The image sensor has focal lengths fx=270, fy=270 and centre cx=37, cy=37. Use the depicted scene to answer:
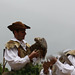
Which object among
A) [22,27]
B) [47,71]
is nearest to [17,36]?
[22,27]

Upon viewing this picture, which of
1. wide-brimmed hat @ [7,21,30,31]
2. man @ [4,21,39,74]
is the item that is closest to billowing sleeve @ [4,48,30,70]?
man @ [4,21,39,74]

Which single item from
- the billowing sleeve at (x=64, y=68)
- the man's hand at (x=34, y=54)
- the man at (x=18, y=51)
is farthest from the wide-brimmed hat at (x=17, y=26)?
the billowing sleeve at (x=64, y=68)

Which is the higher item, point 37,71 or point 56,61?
point 56,61

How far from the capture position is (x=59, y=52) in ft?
16.6

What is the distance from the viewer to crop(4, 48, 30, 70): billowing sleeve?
17.1 feet

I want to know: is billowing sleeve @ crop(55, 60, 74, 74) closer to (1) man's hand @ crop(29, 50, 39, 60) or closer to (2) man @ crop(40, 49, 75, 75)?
(2) man @ crop(40, 49, 75, 75)

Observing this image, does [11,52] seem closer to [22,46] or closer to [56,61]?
[22,46]

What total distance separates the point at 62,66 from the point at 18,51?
988 millimetres

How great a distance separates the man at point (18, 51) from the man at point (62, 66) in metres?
0.37

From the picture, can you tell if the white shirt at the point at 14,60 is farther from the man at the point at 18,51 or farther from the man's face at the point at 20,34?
the man's face at the point at 20,34

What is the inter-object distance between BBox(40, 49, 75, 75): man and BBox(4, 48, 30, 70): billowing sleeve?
41 cm

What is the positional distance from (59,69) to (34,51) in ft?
2.01

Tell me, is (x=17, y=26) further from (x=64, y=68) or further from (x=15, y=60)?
(x=64, y=68)

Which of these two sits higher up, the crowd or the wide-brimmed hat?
the wide-brimmed hat
